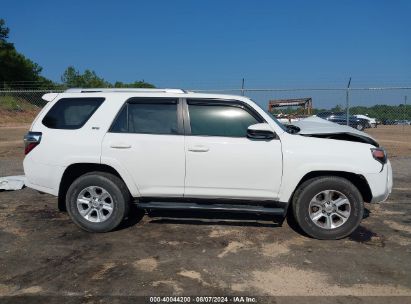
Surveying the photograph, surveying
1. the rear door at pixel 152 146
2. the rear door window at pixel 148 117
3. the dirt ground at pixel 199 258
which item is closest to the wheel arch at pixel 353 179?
the dirt ground at pixel 199 258

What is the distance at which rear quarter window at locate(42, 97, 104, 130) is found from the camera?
17.5 ft

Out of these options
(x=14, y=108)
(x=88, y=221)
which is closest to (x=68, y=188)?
(x=88, y=221)

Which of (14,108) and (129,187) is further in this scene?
(14,108)

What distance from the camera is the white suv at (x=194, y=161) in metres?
4.94

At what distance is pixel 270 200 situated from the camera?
5059mm

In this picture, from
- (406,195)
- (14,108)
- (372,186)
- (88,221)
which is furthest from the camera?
(14,108)

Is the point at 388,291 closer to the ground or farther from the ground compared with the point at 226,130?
closer to the ground

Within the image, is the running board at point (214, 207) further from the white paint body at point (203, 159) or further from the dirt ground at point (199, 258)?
the dirt ground at point (199, 258)

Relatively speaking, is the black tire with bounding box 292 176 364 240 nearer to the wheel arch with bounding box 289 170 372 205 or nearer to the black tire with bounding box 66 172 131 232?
the wheel arch with bounding box 289 170 372 205

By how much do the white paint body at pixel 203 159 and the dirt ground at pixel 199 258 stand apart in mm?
557

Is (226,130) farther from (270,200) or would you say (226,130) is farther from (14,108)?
(14,108)

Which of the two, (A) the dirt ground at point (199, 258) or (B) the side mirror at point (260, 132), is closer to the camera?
(A) the dirt ground at point (199, 258)

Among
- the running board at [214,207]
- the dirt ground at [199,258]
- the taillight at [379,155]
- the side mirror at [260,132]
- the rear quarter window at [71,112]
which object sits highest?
the rear quarter window at [71,112]

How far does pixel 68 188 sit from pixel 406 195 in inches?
231
